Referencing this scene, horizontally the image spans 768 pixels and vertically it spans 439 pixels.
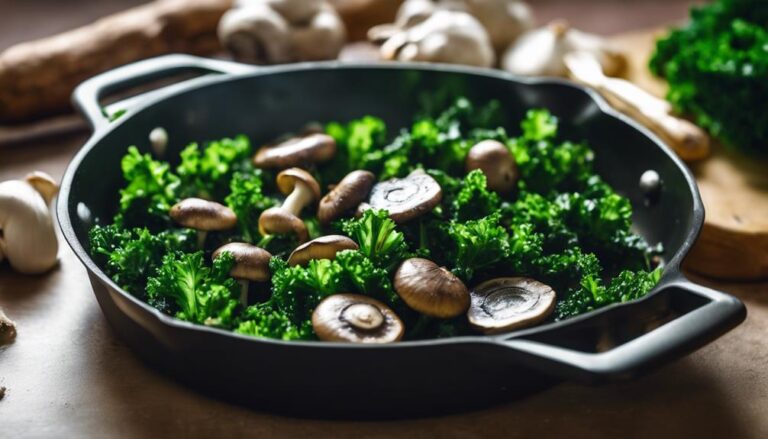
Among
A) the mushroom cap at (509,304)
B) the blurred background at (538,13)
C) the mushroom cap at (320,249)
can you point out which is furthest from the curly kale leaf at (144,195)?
the blurred background at (538,13)

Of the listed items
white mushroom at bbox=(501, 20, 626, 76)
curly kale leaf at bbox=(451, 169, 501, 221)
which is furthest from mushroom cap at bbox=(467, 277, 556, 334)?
white mushroom at bbox=(501, 20, 626, 76)

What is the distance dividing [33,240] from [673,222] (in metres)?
1.75

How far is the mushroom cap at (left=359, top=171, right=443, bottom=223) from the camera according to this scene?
214cm

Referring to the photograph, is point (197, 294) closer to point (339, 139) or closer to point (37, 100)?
point (339, 139)

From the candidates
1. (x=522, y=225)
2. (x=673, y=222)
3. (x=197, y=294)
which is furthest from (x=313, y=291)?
(x=673, y=222)

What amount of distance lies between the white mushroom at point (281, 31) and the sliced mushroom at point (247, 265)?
150 centimetres

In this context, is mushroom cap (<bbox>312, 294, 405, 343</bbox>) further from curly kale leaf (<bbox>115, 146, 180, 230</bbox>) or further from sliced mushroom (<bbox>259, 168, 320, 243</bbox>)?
curly kale leaf (<bbox>115, 146, 180, 230</bbox>)

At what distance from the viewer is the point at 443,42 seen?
3.18 meters

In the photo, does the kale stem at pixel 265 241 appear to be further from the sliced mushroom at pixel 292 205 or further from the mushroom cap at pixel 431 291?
the mushroom cap at pixel 431 291

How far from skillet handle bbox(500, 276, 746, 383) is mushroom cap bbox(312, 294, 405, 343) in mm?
295

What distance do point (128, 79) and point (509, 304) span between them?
1.47m

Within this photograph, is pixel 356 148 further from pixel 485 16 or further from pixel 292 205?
pixel 485 16

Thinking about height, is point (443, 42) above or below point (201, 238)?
above

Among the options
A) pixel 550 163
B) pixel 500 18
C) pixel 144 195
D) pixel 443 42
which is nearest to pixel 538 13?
pixel 500 18
